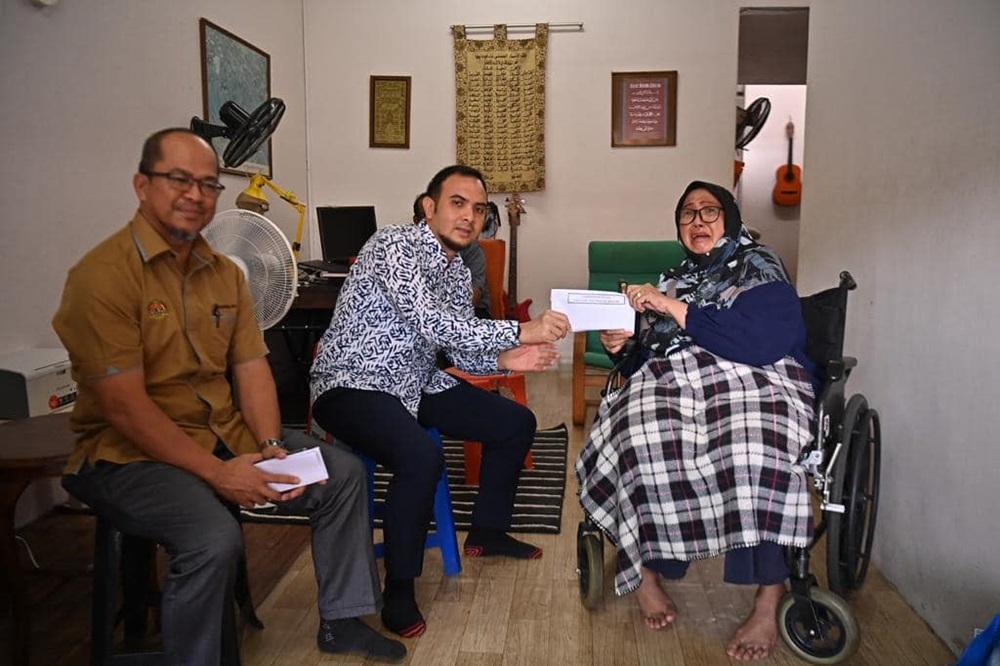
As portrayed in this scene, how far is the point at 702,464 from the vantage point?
175 centimetres

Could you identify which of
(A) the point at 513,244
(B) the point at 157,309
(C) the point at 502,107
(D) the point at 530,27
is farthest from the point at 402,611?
(D) the point at 530,27

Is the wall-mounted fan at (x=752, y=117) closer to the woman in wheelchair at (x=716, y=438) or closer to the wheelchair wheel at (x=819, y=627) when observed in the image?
the woman in wheelchair at (x=716, y=438)

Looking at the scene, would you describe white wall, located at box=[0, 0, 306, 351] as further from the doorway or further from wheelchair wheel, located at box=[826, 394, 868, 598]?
the doorway

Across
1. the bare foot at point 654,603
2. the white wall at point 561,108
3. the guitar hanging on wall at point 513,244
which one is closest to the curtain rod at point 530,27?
the white wall at point 561,108

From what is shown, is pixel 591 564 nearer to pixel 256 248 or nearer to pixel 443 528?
pixel 443 528

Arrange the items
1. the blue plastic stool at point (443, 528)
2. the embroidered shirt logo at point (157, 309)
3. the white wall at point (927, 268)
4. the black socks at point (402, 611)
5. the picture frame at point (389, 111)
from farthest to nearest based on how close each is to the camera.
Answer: the picture frame at point (389, 111)
the blue plastic stool at point (443, 528)
the black socks at point (402, 611)
the white wall at point (927, 268)
the embroidered shirt logo at point (157, 309)

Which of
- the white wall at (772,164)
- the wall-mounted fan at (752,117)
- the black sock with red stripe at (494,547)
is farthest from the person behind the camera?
the white wall at (772,164)

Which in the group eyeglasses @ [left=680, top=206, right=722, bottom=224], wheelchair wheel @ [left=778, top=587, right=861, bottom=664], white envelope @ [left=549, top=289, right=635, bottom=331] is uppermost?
eyeglasses @ [left=680, top=206, right=722, bottom=224]

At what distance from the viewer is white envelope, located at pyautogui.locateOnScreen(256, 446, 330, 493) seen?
1.53 metres

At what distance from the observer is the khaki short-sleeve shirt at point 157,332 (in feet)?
4.58

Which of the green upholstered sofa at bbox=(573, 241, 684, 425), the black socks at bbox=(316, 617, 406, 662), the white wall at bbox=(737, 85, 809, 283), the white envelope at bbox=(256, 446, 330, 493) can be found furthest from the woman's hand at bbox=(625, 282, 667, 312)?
the white wall at bbox=(737, 85, 809, 283)

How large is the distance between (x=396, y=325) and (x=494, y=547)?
771 mm

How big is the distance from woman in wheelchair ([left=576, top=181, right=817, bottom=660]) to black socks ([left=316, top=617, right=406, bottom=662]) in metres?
0.54

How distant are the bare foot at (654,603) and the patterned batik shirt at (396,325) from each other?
0.69 metres
